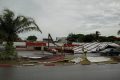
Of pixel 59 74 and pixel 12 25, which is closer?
pixel 59 74

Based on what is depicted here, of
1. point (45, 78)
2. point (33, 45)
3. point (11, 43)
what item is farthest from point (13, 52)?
point (33, 45)

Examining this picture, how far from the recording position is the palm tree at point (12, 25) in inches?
1155

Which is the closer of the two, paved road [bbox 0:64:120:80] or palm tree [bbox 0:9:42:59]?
paved road [bbox 0:64:120:80]

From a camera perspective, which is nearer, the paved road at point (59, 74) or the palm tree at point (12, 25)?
the paved road at point (59, 74)

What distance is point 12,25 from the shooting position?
29.5 meters

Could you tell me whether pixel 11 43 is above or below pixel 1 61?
above

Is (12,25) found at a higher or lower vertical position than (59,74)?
higher

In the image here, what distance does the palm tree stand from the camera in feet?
96.2

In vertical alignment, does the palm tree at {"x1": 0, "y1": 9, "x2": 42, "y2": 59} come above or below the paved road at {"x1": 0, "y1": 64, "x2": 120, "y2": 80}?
above

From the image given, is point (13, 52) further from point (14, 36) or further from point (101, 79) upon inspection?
point (101, 79)

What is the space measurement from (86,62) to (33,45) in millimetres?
38305

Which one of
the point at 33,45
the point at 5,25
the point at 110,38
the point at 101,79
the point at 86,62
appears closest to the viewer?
the point at 101,79

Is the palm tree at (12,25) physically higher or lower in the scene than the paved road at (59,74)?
higher

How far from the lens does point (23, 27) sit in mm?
30562
